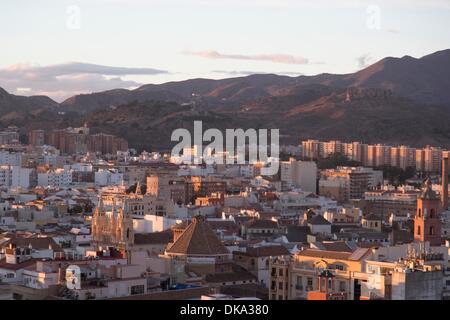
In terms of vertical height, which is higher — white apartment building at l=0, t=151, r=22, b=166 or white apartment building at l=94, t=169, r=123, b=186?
white apartment building at l=0, t=151, r=22, b=166

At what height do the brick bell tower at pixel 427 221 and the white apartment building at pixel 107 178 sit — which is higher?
the brick bell tower at pixel 427 221

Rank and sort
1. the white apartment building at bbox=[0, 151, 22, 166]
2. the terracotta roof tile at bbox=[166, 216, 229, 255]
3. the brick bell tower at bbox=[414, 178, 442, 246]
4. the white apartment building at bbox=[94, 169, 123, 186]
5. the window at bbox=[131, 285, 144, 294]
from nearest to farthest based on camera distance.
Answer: the window at bbox=[131, 285, 144, 294] < the terracotta roof tile at bbox=[166, 216, 229, 255] < the brick bell tower at bbox=[414, 178, 442, 246] < the white apartment building at bbox=[94, 169, 123, 186] < the white apartment building at bbox=[0, 151, 22, 166]

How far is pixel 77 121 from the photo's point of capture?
82.5 m

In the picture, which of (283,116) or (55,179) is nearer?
(55,179)

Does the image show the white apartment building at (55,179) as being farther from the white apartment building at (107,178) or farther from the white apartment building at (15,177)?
the white apartment building at (107,178)

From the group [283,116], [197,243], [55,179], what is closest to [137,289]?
[197,243]

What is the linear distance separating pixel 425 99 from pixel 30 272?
365ft

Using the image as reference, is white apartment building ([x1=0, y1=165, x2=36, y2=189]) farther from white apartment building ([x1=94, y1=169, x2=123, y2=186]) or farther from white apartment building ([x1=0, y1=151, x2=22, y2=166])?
white apartment building ([x1=0, y1=151, x2=22, y2=166])

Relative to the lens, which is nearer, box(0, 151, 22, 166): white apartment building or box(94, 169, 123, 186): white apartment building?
box(94, 169, 123, 186): white apartment building

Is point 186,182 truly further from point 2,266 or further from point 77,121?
point 77,121

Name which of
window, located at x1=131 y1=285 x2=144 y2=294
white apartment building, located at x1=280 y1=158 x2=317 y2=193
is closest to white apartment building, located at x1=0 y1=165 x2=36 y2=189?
white apartment building, located at x1=280 y1=158 x2=317 y2=193

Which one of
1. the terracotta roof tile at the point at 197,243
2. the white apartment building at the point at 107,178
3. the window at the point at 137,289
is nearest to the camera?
the window at the point at 137,289

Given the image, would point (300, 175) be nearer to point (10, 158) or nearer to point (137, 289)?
point (10, 158)

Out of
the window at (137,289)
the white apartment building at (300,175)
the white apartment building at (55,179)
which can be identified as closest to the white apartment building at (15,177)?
the white apartment building at (55,179)
